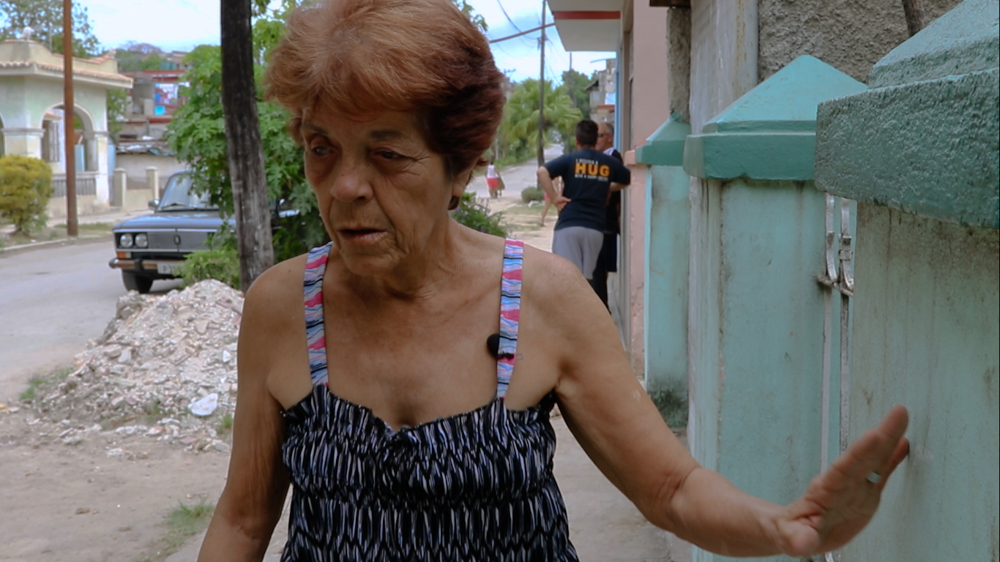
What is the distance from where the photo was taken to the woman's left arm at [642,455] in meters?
1.50

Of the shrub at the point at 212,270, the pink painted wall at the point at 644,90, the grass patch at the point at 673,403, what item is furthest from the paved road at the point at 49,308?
the pink painted wall at the point at 644,90

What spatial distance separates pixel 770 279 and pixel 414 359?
131 centimetres

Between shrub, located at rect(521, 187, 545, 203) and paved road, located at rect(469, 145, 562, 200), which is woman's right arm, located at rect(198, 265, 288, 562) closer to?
shrub, located at rect(521, 187, 545, 203)

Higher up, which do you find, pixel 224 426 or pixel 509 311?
pixel 509 311

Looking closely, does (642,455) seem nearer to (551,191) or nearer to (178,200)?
(551,191)

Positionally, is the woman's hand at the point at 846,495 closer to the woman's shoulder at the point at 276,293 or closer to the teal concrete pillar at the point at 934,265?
the teal concrete pillar at the point at 934,265

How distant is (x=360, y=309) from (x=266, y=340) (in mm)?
187

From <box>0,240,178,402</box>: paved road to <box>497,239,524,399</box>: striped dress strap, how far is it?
22.4ft

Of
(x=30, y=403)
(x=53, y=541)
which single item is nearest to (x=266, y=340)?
(x=53, y=541)

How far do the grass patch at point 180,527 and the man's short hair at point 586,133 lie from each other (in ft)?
18.6

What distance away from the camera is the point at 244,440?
6.40ft

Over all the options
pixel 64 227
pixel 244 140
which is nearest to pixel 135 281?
pixel 244 140

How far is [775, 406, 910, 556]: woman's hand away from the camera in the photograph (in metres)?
1.28

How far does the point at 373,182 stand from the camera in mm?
1785
